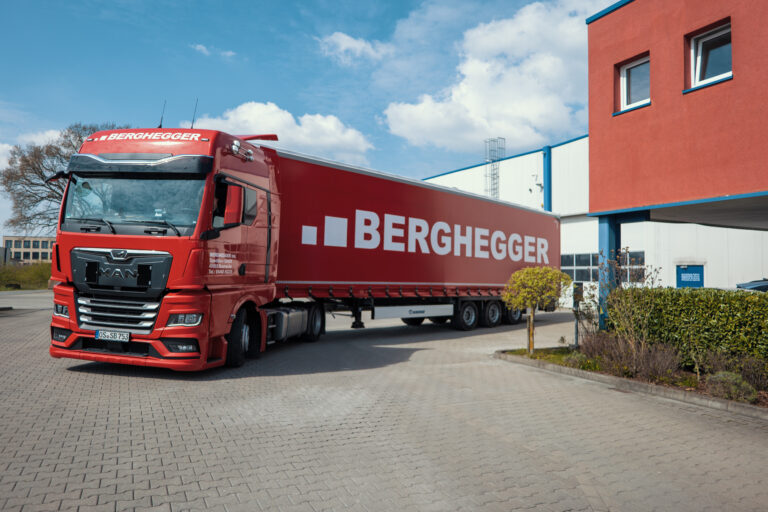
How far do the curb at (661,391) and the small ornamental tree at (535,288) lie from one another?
118cm

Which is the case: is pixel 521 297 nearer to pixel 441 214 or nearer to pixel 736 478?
pixel 441 214

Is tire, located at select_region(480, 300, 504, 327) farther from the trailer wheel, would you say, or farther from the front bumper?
the front bumper

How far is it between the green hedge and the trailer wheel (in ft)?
20.8

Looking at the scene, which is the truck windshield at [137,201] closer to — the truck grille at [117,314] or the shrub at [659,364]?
the truck grille at [117,314]

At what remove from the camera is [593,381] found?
26.8 ft

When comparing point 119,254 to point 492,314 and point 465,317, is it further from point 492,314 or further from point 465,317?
point 492,314

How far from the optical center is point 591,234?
2519cm

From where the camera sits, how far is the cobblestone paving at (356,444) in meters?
3.71

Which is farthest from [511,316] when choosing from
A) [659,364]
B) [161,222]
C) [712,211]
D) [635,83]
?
[161,222]

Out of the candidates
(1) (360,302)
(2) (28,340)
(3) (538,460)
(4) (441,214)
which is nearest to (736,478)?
(3) (538,460)

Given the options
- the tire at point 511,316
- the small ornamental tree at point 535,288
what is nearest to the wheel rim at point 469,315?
the tire at point 511,316

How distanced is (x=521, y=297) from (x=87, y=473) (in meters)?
8.04

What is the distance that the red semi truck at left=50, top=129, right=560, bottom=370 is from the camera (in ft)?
23.3

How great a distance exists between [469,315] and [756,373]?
29.6ft
